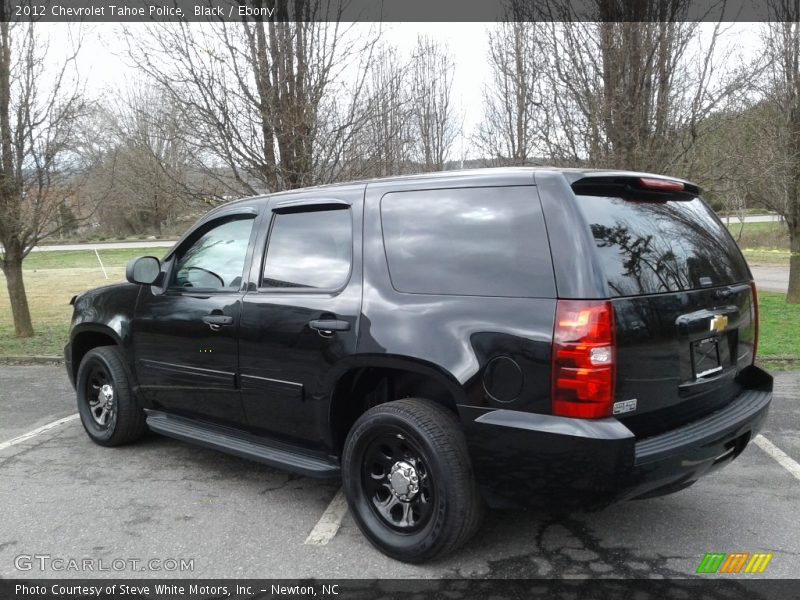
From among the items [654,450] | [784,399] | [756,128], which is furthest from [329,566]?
[756,128]

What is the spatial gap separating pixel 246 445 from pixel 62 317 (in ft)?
36.3

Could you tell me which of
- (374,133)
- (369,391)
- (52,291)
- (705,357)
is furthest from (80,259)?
(705,357)

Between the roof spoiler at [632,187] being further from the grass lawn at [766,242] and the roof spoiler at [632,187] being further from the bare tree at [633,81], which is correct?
the grass lawn at [766,242]

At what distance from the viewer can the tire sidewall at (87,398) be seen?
4.75 metres

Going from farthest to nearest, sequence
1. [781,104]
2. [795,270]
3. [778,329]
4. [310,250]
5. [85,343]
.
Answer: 1. [795,270]
2. [781,104]
3. [778,329]
4. [85,343]
5. [310,250]

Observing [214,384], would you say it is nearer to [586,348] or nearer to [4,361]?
[586,348]

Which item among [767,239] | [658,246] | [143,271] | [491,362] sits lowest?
[767,239]

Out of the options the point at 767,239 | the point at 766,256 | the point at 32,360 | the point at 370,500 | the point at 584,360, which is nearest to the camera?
the point at 584,360

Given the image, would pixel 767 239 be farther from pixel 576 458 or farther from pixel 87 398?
pixel 576 458

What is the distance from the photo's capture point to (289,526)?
3541 mm

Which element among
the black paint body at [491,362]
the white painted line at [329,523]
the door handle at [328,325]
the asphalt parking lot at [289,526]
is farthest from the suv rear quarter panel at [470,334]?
the white painted line at [329,523]

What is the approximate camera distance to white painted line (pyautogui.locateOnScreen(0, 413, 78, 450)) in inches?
200

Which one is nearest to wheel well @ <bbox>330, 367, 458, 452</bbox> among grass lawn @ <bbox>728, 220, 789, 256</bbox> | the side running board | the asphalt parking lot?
the side running board

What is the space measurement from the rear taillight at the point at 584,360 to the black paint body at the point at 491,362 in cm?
5
